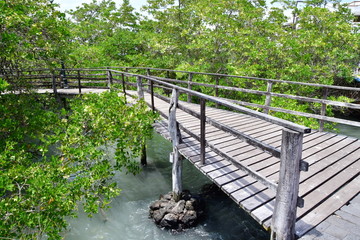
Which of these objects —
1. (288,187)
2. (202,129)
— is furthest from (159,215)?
(288,187)

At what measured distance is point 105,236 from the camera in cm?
532

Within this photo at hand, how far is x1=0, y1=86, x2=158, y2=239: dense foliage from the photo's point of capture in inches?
140

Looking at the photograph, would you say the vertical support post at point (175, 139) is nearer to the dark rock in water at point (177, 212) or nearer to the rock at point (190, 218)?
the dark rock in water at point (177, 212)

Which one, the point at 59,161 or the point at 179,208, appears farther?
the point at 179,208

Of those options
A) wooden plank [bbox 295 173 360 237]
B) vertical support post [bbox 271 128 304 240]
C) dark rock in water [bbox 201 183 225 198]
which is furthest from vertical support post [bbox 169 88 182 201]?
wooden plank [bbox 295 173 360 237]

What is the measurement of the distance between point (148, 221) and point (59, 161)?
2505 mm

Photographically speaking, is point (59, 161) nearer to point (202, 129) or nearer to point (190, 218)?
point (202, 129)

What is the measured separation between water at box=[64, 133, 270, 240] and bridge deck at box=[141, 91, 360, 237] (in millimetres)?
2016

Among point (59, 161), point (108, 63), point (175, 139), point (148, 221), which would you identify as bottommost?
point (148, 221)

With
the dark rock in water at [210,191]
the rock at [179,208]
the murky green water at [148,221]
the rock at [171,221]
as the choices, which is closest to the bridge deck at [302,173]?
the rock at [179,208]

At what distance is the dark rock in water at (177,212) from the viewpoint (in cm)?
518

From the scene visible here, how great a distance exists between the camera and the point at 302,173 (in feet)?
11.9

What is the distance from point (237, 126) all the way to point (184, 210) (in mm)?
2327

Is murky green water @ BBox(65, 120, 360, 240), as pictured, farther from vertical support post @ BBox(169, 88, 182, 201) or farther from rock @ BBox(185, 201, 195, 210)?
vertical support post @ BBox(169, 88, 182, 201)
